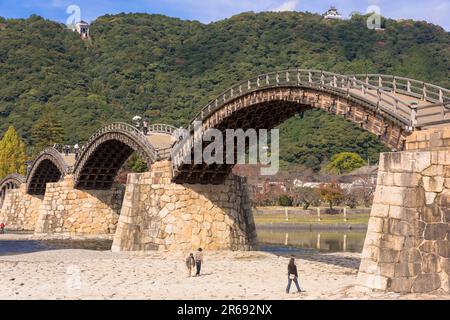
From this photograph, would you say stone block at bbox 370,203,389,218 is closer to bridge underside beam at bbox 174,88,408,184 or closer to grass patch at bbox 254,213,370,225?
bridge underside beam at bbox 174,88,408,184

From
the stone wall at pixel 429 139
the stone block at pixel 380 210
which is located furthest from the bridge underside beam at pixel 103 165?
the stone block at pixel 380 210

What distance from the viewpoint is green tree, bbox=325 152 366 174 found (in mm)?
102900

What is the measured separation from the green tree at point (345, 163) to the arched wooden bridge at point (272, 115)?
2205 inches

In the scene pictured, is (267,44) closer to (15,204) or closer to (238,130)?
(15,204)

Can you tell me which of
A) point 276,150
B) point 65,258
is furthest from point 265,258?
point 276,150

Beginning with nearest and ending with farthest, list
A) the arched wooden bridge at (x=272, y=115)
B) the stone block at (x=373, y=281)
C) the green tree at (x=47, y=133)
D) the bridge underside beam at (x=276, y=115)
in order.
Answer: the stone block at (x=373, y=281) < the arched wooden bridge at (x=272, y=115) < the bridge underside beam at (x=276, y=115) < the green tree at (x=47, y=133)

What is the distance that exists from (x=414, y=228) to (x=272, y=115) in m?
18.2

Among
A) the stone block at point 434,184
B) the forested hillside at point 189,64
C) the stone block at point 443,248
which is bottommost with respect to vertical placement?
the stone block at point 443,248

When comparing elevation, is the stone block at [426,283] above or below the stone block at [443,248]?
below

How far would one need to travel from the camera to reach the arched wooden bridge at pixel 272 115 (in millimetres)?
20031

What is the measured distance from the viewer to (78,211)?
56656 mm

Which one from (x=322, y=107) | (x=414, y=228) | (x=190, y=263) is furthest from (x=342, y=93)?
(x=190, y=263)

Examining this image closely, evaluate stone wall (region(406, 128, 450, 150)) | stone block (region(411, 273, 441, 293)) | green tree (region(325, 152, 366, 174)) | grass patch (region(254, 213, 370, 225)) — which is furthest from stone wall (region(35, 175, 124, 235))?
green tree (region(325, 152, 366, 174))

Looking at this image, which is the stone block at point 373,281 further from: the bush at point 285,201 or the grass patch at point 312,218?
the bush at point 285,201
